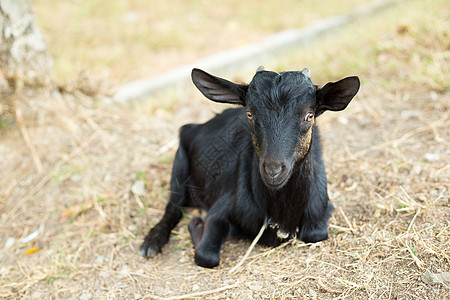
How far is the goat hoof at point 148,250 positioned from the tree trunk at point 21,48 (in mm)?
2525

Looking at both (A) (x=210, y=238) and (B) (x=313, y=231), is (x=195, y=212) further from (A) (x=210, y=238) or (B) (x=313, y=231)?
(B) (x=313, y=231)

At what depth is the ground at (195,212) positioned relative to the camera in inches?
116

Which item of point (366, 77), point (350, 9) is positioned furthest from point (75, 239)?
point (350, 9)

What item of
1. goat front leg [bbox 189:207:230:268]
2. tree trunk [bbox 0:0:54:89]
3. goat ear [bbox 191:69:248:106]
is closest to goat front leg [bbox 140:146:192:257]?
goat front leg [bbox 189:207:230:268]

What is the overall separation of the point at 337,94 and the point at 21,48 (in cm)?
375

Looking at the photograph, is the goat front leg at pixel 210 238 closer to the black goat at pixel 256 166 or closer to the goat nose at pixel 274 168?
the black goat at pixel 256 166

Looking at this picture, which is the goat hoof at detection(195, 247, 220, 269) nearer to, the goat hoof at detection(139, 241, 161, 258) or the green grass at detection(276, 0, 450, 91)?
the goat hoof at detection(139, 241, 161, 258)

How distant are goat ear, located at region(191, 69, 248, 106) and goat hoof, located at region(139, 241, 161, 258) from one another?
56.5 inches

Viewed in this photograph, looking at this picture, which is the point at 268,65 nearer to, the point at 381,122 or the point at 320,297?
the point at 381,122

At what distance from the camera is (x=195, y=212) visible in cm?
436

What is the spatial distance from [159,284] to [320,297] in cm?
120

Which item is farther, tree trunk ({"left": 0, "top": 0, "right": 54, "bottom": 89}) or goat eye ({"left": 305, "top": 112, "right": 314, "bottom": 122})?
tree trunk ({"left": 0, "top": 0, "right": 54, "bottom": 89})

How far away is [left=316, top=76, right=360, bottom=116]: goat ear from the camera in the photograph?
2744 millimetres

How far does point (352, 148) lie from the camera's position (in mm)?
4625
